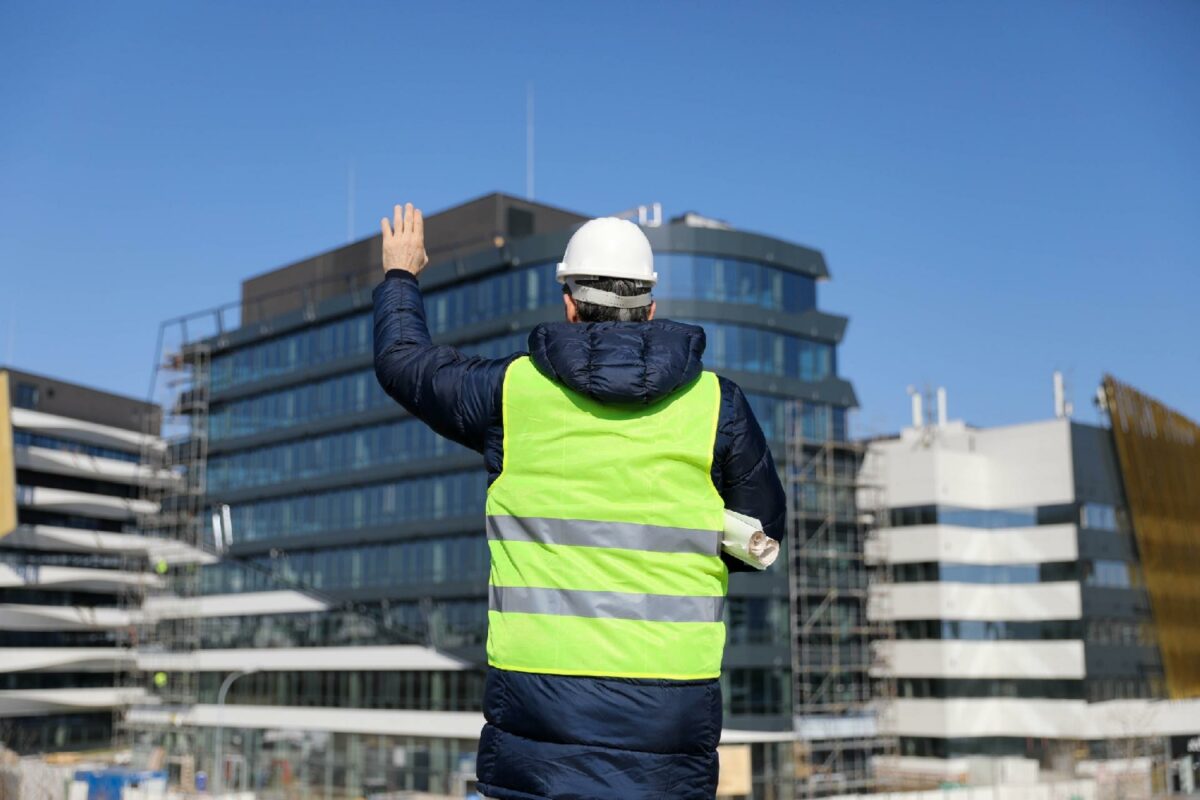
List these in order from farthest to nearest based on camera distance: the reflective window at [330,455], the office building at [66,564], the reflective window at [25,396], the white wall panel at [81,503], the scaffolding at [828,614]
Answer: the reflective window at [25,396], the white wall panel at [81,503], the office building at [66,564], the reflective window at [330,455], the scaffolding at [828,614]

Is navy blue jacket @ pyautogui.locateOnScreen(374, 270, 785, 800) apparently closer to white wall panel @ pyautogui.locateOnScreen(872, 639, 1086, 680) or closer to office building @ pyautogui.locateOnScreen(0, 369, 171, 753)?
white wall panel @ pyautogui.locateOnScreen(872, 639, 1086, 680)

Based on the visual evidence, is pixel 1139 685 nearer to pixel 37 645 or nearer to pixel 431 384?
pixel 37 645

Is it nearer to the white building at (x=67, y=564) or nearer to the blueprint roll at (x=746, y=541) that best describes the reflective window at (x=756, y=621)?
the white building at (x=67, y=564)

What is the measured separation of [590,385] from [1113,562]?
64185 millimetres

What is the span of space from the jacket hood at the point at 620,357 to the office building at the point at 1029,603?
2274 inches

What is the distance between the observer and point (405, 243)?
3543 mm

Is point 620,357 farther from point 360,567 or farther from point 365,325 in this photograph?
point 365,325

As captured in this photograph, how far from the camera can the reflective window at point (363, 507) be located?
175 feet

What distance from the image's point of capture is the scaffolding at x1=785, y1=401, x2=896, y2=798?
52.2 metres

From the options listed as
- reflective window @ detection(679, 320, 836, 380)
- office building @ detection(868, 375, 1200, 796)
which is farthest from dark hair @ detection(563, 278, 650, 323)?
office building @ detection(868, 375, 1200, 796)

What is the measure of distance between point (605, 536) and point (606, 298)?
59 centimetres

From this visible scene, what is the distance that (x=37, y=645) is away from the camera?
79.8 metres

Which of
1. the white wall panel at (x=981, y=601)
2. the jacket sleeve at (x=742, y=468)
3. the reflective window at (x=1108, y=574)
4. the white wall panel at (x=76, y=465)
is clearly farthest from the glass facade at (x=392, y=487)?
the jacket sleeve at (x=742, y=468)

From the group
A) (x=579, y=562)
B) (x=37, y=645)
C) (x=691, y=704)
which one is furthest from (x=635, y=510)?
(x=37, y=645)
